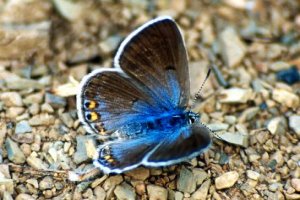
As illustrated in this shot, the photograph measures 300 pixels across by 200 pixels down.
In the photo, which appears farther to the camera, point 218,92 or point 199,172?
point 218,92

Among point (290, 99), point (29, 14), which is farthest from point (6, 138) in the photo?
point (290, 99)

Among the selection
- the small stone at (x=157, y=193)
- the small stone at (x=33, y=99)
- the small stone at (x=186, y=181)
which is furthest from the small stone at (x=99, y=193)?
the small stone at (x=33, y=99)

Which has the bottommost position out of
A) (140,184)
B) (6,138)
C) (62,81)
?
(140,184)

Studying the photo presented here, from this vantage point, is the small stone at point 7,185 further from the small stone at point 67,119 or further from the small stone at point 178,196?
the small stone at point 178,196

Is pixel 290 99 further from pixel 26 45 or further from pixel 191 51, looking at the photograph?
pixel 26 45

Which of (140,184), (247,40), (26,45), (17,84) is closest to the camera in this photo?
(140,184)

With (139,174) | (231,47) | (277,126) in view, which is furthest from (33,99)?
(277,126)
